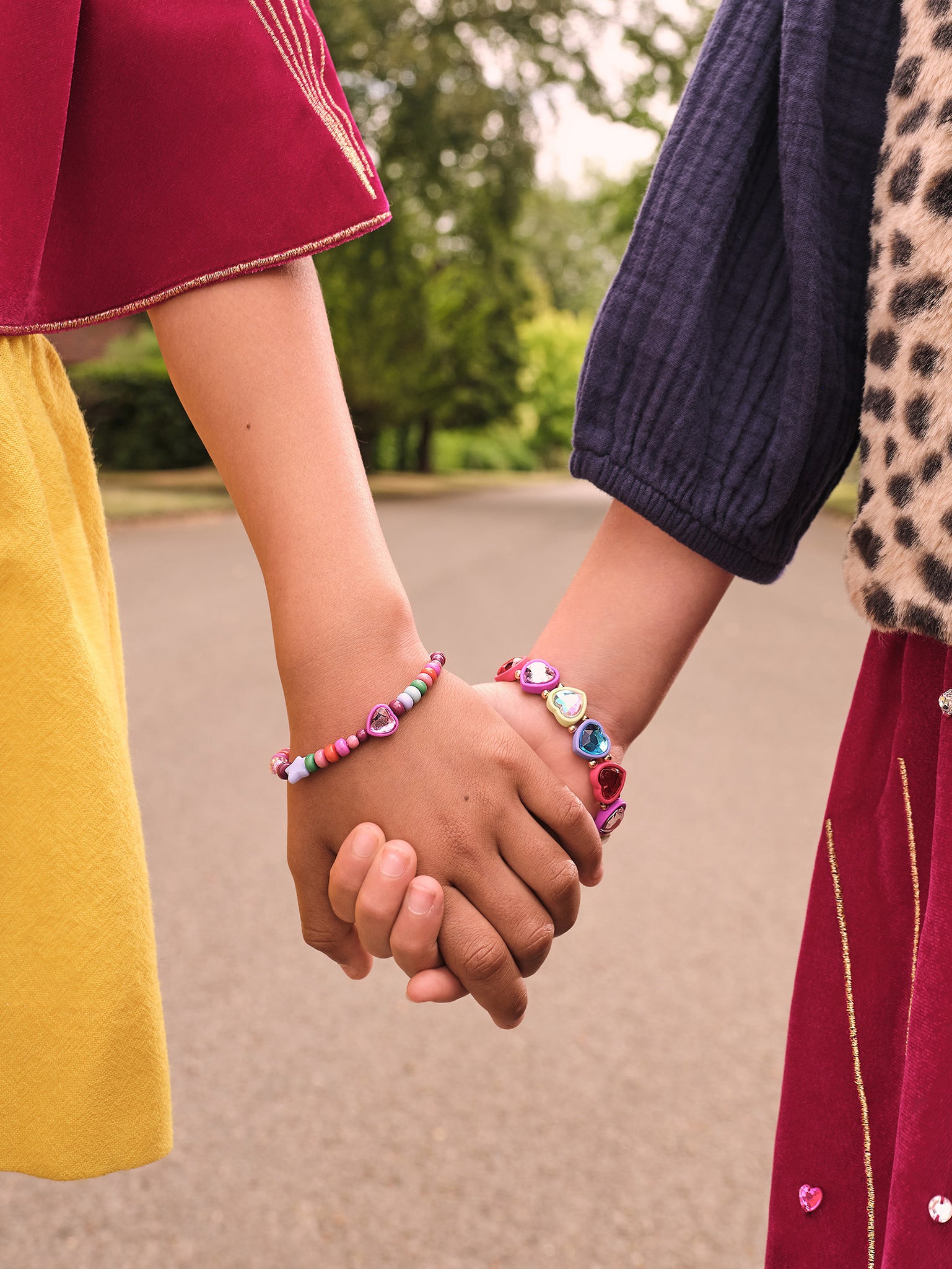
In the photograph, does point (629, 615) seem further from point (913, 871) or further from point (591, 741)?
point (913, 871)

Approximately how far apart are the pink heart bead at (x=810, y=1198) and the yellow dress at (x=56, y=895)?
606mm

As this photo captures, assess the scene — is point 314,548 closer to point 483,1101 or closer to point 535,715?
point 535,715

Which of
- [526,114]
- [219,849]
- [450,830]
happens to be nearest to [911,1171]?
[450,830]

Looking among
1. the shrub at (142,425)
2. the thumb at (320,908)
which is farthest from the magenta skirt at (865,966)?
the shrub at (142,425)

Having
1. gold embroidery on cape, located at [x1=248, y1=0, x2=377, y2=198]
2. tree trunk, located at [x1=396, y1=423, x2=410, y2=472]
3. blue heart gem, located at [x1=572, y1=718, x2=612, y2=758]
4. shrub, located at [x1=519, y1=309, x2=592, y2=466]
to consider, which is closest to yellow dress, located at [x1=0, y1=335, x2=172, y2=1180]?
gold embroidery on cape, located at [x1=248, y1=0, x2=377, y2=198]

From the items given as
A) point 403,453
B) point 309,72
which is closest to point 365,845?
point 309,72

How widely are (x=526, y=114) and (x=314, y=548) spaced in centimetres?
1993

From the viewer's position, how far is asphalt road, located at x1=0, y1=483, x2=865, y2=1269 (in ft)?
7.14

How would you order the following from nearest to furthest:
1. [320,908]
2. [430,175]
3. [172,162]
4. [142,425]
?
[172,162] < [320,908] < [430,175] < [142,425]

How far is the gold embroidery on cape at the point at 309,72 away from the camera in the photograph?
1.05 meters

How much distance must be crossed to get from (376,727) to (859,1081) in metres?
0.54

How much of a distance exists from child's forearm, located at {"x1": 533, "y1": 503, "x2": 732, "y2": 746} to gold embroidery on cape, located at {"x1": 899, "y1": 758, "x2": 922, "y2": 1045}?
1.09ft

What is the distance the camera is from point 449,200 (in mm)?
19875

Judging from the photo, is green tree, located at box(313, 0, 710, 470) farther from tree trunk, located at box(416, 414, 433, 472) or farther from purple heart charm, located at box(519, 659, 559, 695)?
purple heart charm, located at box(519, 659, 559, 695)
